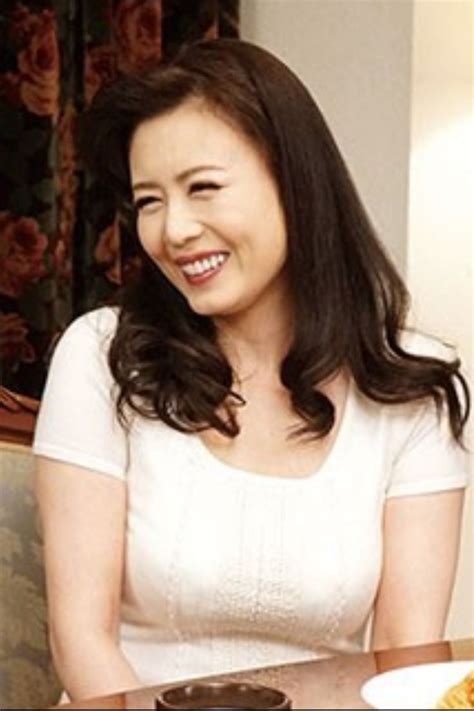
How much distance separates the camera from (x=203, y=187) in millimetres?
1738

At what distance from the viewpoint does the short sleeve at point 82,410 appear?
1.74m

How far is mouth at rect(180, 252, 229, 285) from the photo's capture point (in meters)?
1.75

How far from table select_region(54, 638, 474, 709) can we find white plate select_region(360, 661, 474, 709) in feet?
0.05

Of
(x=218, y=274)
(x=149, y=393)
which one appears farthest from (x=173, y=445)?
(x=218, y=274)

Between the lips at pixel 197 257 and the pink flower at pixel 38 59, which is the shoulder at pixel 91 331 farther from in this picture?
the pink flower at pixel 38 59

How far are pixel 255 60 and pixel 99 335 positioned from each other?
14.6 inches

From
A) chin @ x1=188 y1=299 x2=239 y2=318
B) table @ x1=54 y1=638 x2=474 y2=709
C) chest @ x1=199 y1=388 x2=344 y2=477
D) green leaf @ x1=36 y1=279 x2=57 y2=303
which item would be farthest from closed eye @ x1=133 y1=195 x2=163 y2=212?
green leaf @ x1=36 y1=279 x2=57 y2=303

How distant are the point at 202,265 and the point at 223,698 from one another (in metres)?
0.78

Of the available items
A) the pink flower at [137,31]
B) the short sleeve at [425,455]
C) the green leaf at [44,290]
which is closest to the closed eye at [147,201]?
the short sleeve at [425,455]

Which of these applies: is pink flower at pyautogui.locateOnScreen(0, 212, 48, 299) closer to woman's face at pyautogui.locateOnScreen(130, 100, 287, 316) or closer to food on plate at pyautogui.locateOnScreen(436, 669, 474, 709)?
woman's face at pyautogui.locateOnScreen(130, 100, 287, 316)

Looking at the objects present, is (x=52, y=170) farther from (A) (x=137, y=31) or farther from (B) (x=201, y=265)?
(B) (x=201, y=265)

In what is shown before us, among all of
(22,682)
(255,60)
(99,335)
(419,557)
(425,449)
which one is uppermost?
(255,60)

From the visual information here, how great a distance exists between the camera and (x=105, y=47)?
303cm

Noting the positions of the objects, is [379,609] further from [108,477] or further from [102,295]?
[102,295]
